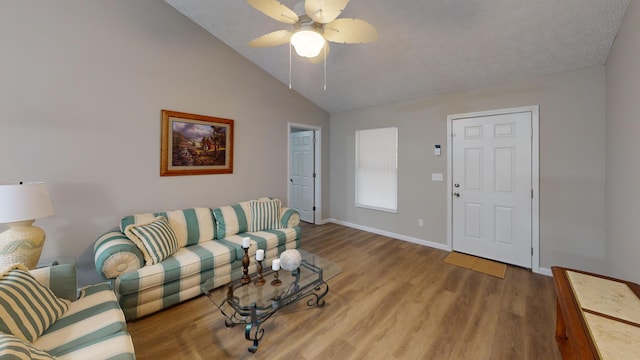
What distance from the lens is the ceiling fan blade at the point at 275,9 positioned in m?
1.59

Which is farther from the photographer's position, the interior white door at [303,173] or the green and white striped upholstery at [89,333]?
the interior white door at [303,173]

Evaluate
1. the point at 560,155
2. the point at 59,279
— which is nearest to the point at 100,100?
the point at 59,279

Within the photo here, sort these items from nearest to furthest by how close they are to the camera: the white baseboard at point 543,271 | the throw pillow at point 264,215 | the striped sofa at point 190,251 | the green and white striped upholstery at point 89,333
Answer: the green and white striped upholstery at point 89,333 → the striped sofa at point 190,251 → the white baseboard at point 543,271 → the throw pillow at point 264,215

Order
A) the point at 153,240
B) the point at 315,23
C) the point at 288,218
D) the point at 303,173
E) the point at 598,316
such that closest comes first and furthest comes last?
1. the point at 598,316
2. the point at 315,23
3. the point at 153,240
4. the point at 288,218
5. the point at 303,173

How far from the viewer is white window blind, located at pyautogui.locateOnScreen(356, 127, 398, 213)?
14.3 feet

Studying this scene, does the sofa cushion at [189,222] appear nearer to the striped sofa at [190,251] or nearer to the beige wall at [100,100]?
the striped sofa at [190,251]

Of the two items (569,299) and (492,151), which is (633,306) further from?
(492,151)

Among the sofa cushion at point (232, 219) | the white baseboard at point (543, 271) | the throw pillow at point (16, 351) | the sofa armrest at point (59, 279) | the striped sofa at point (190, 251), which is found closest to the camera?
the throw pillow at point (16, 351)

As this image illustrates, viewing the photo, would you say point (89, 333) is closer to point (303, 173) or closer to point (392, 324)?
point (392, 324)

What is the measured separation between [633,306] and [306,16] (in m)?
2.47

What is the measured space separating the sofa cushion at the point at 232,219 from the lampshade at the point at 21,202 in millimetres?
1495

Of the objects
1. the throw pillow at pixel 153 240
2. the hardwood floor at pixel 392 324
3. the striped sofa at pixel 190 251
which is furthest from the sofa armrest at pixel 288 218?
the throw pillow at pixel 153 240

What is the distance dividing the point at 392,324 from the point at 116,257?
2320 mm

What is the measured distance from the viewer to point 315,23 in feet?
5.69
